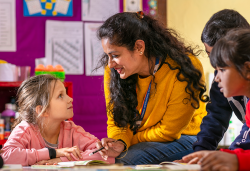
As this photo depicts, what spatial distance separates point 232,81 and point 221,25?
0.41m

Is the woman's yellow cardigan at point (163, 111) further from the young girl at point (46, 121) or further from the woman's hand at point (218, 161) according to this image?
the woman's hand at point (218, 161)

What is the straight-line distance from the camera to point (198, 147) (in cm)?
127

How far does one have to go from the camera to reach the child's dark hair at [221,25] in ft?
4.17

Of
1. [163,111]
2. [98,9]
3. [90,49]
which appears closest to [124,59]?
[163,111]

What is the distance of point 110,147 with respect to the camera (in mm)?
1416

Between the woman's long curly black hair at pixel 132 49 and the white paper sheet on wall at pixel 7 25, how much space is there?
1.35 m

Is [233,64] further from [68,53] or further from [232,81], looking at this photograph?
[68,53]

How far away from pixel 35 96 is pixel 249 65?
1.13m

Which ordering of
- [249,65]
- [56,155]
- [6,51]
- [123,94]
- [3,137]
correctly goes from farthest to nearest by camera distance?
[6,51]
[3,137]
[123,94]
[56,155]
[249,65]

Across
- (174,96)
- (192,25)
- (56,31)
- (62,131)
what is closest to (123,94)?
(174,96)

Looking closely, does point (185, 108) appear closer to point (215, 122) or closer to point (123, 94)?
point (215, 122)

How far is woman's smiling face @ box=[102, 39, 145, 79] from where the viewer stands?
4.63ft

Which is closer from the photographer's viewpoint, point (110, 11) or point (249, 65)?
point (249, 65)

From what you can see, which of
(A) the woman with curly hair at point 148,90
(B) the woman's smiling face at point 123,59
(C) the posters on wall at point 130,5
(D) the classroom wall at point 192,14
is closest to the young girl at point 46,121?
(A) the woman with curly hair at point 148,90
